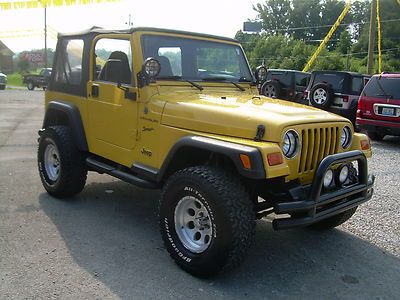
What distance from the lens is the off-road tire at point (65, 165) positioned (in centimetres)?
531

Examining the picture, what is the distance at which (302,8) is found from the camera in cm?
7869

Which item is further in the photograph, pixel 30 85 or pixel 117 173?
pixel 30 85

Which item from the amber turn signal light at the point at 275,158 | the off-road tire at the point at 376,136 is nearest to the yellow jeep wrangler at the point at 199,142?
the amber turn signal light at the point at 275,158

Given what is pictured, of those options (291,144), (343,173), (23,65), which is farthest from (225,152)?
(23,65)

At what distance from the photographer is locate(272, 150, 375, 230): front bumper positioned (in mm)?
3410

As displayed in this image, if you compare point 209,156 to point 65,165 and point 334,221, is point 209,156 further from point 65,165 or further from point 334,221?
point 65,165

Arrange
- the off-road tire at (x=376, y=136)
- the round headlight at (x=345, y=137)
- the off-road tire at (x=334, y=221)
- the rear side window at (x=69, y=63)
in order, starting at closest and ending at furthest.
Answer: the round headlight at (x=345, y=137) < the off-road tire at (x=334, y=221) < the rear side window at (x=69, y=63) < the off-road tire at (x=376, y=136)

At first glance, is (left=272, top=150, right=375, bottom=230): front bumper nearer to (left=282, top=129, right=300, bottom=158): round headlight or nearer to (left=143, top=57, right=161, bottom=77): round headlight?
(left=282, top=129, right=300, bottom=158): round headlight

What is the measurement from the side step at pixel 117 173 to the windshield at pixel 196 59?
106 centimetres

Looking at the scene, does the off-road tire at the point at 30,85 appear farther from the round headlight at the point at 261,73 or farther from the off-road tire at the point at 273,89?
the round headlight at the point at 261,73

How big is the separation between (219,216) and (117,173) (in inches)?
67.6

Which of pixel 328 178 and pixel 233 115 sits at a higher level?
pixel 233 115

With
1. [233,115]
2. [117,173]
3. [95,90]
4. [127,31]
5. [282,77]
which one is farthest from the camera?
[282,77]

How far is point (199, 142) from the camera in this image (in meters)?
3.62
